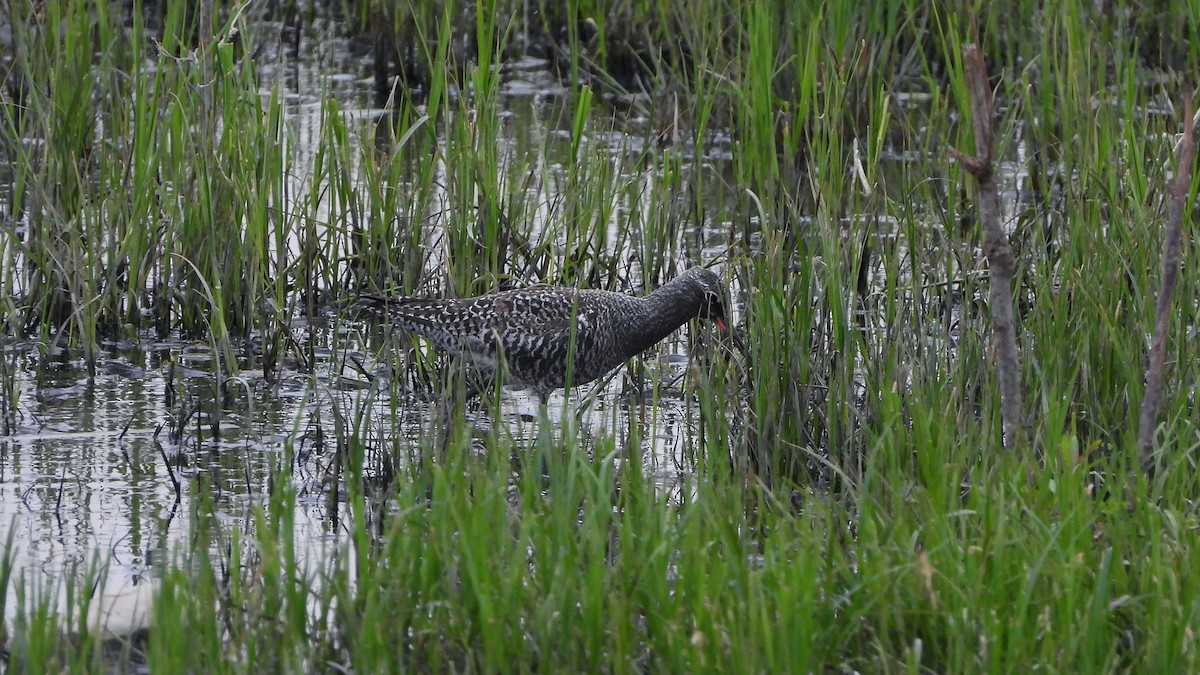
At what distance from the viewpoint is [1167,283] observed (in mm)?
3570

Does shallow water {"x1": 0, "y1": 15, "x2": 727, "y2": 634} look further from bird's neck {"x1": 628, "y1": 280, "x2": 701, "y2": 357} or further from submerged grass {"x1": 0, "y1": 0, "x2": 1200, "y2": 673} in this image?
bird's neck {"x1": 628, "y1": 280, "x2": 701, "y2": 357}

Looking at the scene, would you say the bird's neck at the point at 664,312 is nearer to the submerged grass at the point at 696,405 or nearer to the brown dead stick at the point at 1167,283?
the submerged grass at the point at 696,405

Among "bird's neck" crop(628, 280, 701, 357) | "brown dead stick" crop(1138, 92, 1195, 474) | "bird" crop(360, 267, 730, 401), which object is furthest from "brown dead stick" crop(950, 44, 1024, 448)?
"bird's neck" crop(628, 280, 701, 357)

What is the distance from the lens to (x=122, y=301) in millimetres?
5824

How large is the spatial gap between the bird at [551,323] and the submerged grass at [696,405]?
0.23 metres

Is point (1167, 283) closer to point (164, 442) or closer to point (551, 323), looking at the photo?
point (551, 323)

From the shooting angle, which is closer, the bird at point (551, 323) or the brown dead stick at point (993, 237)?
the brown dead stick at point (993, 237)

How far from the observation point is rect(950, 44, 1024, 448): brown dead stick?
3.40 metres

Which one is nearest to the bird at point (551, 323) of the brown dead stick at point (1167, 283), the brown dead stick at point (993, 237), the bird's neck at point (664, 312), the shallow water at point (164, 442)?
the bird's neck at point (664, 312)

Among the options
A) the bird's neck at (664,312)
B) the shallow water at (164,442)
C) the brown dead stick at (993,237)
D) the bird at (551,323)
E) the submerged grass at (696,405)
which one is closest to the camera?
the submerged grass at (696,405)

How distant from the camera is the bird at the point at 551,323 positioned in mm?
5348

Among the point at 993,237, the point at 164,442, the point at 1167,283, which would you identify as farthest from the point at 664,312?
the point at 1167,283

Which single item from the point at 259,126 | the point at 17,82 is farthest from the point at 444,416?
the point at 17,82

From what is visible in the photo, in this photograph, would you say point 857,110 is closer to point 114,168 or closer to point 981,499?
point 114,168
